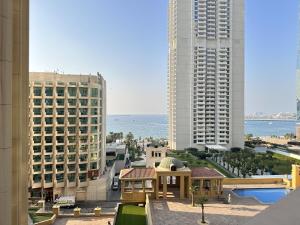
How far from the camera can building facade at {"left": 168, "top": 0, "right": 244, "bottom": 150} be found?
66.9 meters

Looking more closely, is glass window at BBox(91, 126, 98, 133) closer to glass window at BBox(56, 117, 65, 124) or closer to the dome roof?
glass window at BBox(56, 117, 65, 124)

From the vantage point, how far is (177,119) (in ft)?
221

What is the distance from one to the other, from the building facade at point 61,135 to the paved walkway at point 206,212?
15.1 metres

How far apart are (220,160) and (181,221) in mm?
34974

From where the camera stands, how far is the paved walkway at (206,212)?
62.0 ft

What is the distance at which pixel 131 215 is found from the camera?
68.6 feet

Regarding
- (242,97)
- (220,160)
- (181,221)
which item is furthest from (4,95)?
(242,97)

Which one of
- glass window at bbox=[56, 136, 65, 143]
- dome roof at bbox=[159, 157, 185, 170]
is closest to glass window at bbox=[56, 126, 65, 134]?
glass window at bbox=[56, 136, 65, 143]

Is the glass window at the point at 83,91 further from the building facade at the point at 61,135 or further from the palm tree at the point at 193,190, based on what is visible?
the palm tree at the point at 193,190

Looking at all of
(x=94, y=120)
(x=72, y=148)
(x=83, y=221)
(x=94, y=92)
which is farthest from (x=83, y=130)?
(x=83, y=221)

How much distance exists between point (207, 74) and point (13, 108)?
6524 centimetres

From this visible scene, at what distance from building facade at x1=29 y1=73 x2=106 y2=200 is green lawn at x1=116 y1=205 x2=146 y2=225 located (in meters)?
13.8

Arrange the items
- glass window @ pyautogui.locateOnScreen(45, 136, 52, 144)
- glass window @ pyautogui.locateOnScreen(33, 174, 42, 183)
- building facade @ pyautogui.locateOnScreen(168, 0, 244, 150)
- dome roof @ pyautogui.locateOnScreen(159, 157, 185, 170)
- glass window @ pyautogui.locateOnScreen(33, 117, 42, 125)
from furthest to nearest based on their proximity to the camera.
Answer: building facade @ pyautogui.locateOnScreen(168, 0, 244, 150) → glass window @ pyautogui.locateOnScreen(45, 136, 52, 144) → glass window @ pyautogui.locateOnScreen(33, 117, 42, 125) → glass window @ pyautogui.locateOnScreen(33, 174, 42, 183) → dome roof @ pyautogui.locateOnScreen(159, 157, 185, 170)

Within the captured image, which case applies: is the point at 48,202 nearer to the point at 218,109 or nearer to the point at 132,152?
the point at 132,152
